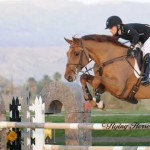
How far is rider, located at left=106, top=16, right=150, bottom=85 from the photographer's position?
940 centimetres

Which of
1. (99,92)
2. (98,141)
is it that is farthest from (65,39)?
(98,141)

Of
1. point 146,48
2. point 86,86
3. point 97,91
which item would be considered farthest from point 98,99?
point 146,48

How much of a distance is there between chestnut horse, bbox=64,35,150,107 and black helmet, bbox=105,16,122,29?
0.36m

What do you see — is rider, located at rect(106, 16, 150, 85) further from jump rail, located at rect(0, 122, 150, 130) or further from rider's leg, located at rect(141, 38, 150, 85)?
jump rail, located at rect(0, 122, 150, 130)

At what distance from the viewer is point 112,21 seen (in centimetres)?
947

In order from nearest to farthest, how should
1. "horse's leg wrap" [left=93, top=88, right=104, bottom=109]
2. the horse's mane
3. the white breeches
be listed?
1. "horse's leg wrap" [left=93, top=88, right=104, bottom=109]
2. the white breeches
3. the horse's mane

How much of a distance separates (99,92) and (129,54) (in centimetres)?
80

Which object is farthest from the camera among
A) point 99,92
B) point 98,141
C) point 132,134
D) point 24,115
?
point 132,134

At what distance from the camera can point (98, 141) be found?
17078 millimetres

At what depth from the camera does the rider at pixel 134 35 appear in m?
9.40

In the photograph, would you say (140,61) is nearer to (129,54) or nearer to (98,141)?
(129,54)

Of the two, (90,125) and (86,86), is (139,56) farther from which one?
(90,125)

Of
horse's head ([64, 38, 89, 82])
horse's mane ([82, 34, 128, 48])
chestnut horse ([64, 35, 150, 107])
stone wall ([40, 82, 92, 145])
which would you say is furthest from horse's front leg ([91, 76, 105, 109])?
stone wall ([40, 82, 92, 145])

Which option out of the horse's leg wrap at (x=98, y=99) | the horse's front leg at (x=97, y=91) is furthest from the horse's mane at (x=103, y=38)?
the horse's leg wrap at (x=98, y=99)
